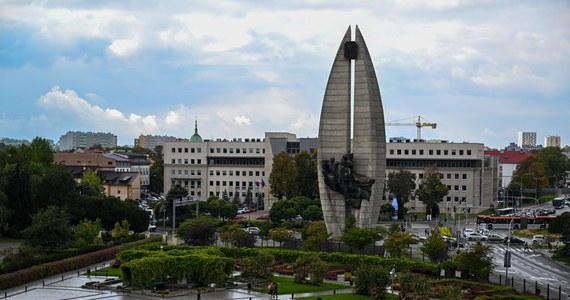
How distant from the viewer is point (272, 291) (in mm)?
56281

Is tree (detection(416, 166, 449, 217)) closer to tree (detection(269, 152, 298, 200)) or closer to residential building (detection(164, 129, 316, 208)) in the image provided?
tree (detection(269, 152, 298, 200))

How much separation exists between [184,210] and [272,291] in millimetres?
51794

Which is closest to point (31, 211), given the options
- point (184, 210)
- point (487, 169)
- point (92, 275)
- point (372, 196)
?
point (184, 210)

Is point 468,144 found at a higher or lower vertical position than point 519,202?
higher

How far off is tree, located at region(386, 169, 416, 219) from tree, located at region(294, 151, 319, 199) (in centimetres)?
Answer: 1096

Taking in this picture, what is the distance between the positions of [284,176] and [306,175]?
333cm

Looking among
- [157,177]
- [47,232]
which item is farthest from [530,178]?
[47,232]

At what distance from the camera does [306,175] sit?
123312 millimetres

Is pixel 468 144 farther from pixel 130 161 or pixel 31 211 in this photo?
pixel 130 161

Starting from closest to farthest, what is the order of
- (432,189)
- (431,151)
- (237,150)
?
(432,189) → (431,151) → (237,150)

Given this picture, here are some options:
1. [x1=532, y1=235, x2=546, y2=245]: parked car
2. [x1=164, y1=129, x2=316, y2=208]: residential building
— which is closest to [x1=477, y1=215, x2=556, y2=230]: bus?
[x1=532, y1=235, x2=546, y2=245]: parked car

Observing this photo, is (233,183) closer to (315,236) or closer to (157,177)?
(157,177)

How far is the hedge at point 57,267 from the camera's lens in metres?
60.3

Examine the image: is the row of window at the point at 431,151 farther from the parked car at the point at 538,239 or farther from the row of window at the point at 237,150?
the parked car at the point at 538,239
